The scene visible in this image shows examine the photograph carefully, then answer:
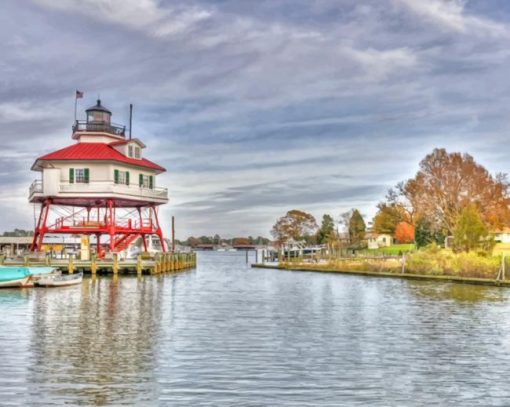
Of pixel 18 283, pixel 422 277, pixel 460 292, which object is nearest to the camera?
pixel 460 292

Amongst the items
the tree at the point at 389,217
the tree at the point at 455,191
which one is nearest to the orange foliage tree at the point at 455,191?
the tree at the point at 455,191

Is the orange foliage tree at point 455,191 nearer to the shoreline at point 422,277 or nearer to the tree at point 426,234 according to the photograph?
the tree at point 426,234

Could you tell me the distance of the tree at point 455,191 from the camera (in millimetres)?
81375

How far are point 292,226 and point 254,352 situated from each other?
123m

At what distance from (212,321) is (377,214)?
382 feet

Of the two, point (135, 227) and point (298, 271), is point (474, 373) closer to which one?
point (135, 227)

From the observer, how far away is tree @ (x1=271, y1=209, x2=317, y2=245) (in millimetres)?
141250

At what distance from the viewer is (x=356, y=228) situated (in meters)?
146

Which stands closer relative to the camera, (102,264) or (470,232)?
(470,232)

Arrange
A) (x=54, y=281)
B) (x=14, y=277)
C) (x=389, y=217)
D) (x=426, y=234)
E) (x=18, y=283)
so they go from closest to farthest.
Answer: (x=14, y=277) < (x=18, y=283) < (x=54, y=281) < (x=426, y=234) < (x=389, y=217)

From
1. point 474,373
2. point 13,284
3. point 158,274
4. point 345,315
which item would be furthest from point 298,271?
point 474,373

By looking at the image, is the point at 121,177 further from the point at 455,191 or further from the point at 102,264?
the point at 455,191

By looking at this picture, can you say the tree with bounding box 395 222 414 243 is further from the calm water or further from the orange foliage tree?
the calm water

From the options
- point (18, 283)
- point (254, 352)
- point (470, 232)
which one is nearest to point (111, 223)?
point (18, 283)
